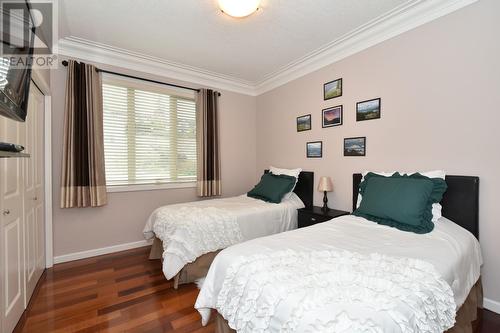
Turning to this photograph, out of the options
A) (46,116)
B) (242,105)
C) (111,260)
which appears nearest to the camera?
(46,116)

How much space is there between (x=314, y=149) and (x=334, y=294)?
8.51 ft

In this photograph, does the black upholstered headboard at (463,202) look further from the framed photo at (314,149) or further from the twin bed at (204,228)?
the twin bed at (204,228)

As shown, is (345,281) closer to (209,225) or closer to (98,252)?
(209,225)

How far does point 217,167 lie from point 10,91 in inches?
111

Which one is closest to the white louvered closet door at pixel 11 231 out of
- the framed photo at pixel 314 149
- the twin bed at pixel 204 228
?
the twin bed at pixel 204 228

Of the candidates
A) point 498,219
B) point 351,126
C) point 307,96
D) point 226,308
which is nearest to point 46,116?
point 226,308

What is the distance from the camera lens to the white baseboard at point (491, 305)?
6.40 ft

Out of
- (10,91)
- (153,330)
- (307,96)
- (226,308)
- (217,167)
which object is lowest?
(153,330)

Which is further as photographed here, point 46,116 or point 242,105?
point 242,105

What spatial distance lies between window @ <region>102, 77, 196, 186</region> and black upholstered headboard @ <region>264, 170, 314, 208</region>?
1.68 m

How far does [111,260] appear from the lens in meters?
3.02

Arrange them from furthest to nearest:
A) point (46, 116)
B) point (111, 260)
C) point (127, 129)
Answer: point (127, 129)
point (111, 260)
point (46, 116)

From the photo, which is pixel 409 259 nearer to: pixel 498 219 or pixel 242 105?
pixel 498 219

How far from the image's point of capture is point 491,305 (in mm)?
1979
